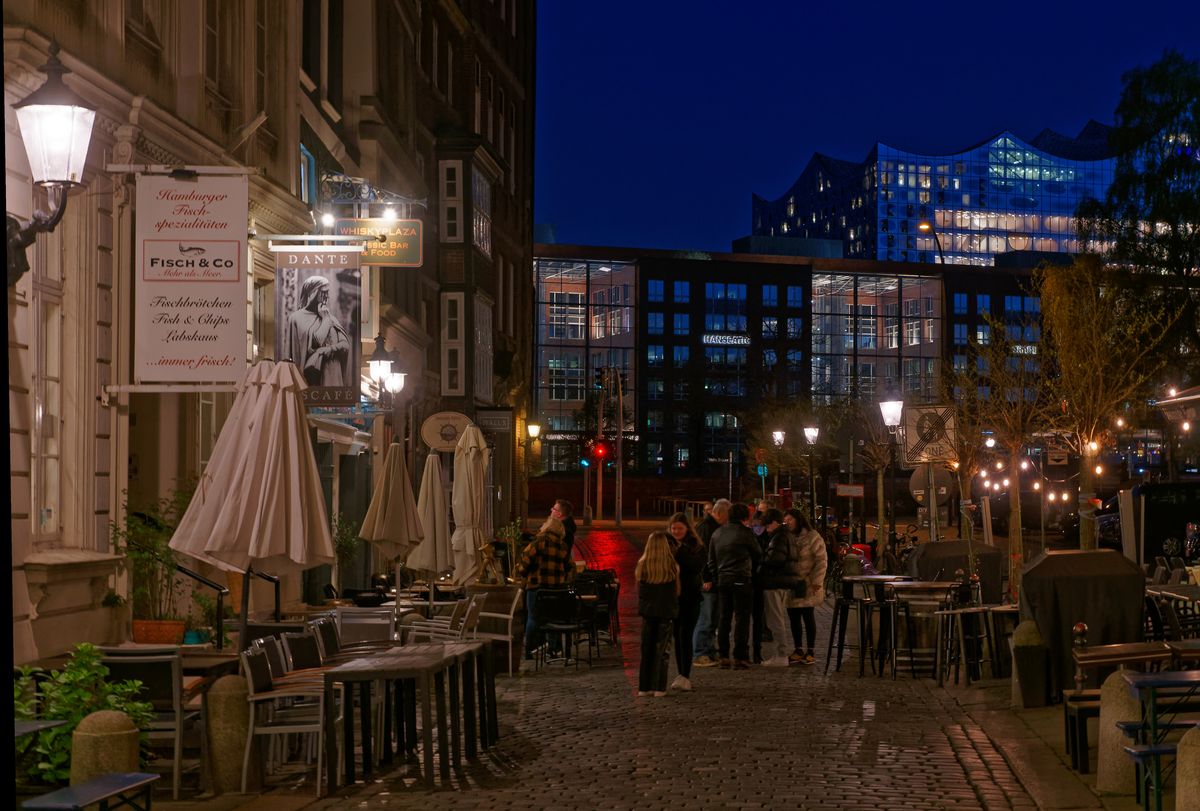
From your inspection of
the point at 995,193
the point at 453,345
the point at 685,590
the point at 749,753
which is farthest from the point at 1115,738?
the point at 995,193

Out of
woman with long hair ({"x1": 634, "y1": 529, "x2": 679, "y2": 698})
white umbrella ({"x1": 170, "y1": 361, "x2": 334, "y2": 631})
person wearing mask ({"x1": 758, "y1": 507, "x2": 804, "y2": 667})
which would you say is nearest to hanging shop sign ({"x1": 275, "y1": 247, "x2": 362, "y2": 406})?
Result: woman with long hair ({"x1": 634, "y1": 529, "x2": 679, "y2": 698})

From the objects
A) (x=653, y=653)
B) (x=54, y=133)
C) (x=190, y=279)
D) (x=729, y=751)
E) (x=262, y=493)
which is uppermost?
(x=54, y=133)

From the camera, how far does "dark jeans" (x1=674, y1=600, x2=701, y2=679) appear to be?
16.7m

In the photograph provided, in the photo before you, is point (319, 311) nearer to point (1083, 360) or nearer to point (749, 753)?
point (749, 753)

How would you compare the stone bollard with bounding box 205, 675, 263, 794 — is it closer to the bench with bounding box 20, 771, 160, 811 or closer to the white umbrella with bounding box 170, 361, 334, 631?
the white umbrella with bounding box 170, 361, 334, 631

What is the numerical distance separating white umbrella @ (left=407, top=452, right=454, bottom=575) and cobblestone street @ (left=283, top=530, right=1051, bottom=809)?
12.5ft

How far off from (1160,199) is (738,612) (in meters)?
35.2

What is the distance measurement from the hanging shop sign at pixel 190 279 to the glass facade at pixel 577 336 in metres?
104

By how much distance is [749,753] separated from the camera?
12289 millimetres

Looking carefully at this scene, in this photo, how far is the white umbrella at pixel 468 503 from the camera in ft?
71.2

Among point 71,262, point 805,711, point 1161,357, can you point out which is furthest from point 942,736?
point 1161,357

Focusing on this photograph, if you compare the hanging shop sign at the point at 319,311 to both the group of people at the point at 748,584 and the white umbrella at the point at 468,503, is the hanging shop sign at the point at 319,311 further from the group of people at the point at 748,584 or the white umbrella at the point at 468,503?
the group of people at the point at 748,584

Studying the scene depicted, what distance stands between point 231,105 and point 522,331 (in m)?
39.7

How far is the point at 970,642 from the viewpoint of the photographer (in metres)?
17.4
